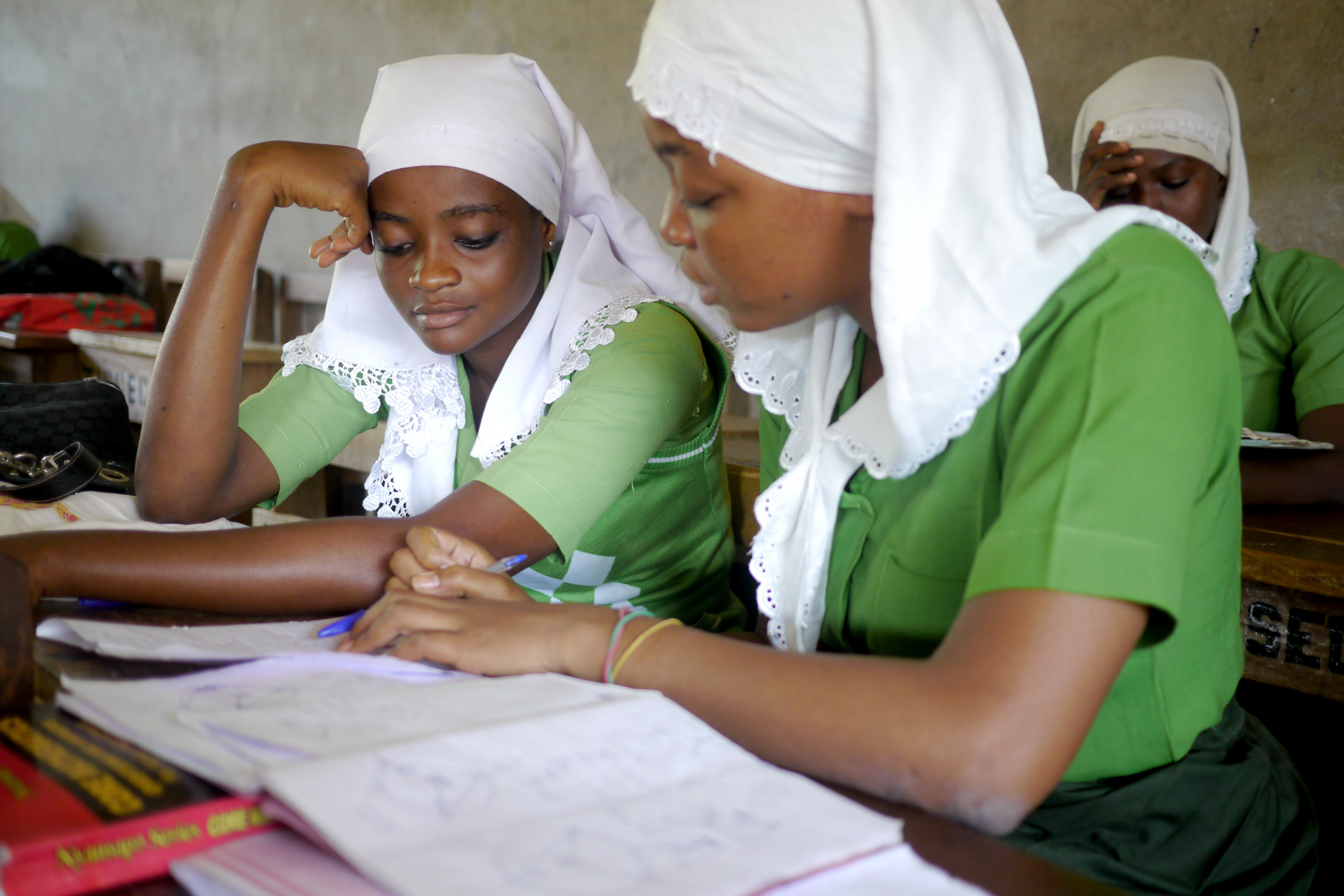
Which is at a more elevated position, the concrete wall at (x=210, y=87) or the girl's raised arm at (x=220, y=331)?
the concrete wall at (x=210, y=87)

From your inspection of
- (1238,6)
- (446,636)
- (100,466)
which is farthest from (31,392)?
(1238,6)

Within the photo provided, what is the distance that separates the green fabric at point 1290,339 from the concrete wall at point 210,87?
2191mm

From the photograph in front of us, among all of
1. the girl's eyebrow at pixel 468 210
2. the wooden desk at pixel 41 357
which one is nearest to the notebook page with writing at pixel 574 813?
the girl's eyebrow at pixel 468 210

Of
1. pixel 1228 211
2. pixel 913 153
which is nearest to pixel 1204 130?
pixel 1228 211

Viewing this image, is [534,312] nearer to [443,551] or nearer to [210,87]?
[443,551]

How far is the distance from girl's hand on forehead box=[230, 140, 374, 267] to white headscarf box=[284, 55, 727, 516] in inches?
1.8

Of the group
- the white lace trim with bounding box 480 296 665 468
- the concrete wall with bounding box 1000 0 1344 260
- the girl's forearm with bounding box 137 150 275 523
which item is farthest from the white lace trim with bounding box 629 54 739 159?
the concrete wall with bounding box 1000 0 1344 260

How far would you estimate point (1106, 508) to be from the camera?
774 millimetres

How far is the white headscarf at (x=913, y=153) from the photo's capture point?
2.99 ft

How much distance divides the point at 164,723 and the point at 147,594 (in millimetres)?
508

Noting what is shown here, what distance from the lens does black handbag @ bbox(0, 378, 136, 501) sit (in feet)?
5.28

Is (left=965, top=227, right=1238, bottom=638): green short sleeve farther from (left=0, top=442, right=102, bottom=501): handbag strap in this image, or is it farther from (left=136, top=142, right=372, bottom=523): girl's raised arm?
(left=0, top=442, right=102, bottom=501): handbag strap

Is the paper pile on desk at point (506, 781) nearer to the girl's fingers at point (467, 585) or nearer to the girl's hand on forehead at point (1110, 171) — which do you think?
the girl's fingers at point (467, 585)

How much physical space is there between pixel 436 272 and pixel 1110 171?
68.1 inches
